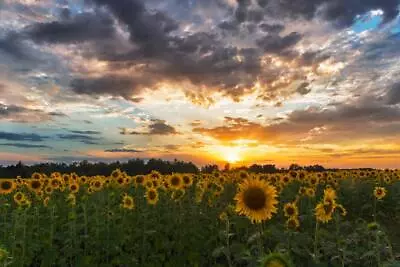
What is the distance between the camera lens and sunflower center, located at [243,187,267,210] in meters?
6.20

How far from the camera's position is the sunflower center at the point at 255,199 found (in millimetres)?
6199

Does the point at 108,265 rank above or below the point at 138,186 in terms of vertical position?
below

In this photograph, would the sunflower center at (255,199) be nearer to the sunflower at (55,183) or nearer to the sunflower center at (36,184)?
the sunflower at (55,183)

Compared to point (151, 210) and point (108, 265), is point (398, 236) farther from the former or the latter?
point (108, 265)

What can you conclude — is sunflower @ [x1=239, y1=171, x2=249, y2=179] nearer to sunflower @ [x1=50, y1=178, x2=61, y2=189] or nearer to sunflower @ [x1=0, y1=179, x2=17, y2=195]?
sunflower @ [x1=50, y1=178, x2=61, y2=189]

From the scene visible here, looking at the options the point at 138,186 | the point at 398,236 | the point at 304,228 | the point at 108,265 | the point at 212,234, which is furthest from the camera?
the point at 398,236

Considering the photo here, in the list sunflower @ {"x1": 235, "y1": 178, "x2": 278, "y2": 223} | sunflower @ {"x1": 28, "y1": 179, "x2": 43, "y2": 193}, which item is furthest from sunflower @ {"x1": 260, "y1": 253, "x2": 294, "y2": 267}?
sunflower @ {"x1": 28, "y1": 179, "x2": 43, "y2": 193}

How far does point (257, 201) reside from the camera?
20.3ft

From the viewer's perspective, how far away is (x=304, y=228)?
12.4 metres

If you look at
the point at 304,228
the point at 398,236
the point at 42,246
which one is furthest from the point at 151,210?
the point at 398,236

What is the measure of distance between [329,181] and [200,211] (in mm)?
10356

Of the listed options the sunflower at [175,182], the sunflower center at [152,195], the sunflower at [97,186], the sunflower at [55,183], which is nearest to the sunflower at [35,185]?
the sunflower at [55,183]

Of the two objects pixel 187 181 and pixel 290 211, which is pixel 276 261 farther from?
pixel 187 181

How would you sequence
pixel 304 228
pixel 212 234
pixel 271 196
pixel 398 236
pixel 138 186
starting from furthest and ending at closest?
pixel 398 236, pixel 138 186, pixel 304 228, pixel 212 234, pixel 271 196
